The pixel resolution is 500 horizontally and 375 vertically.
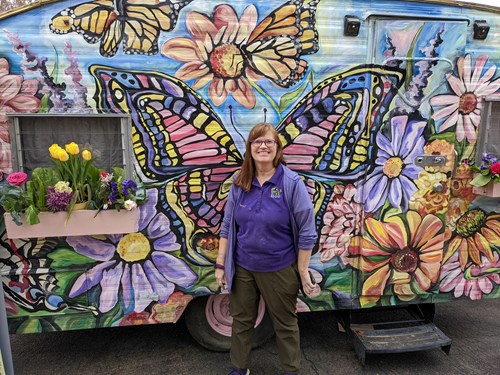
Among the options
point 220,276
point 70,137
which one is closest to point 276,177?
point 220,276

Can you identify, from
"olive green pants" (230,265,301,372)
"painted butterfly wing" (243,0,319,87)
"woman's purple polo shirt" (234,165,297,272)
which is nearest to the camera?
"woman's purple polo shirt" (234,165,297,272)

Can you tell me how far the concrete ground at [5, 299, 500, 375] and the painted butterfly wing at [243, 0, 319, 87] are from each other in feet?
7.47

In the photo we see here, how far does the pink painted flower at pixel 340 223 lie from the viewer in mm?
2871

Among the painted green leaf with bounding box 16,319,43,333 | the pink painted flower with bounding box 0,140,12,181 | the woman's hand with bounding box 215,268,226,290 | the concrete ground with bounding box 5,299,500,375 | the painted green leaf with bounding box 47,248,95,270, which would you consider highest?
the pink painted flower with bounding box 0,140,12,181

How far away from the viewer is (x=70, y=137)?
2.60 meters

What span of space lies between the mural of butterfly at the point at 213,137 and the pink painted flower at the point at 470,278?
118cm

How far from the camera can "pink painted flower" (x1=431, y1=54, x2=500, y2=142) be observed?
2.83m

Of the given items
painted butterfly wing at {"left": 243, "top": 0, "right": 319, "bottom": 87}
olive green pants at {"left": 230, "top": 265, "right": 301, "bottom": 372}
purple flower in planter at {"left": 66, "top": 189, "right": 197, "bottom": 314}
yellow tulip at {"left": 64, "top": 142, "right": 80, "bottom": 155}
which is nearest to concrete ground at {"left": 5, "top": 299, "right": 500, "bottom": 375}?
olive green pants at {"left": 230, "top": 265, "right": 301, "bottom": 372}

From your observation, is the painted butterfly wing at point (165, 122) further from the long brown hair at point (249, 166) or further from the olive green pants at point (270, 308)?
the olive green pants at point (270, 308)

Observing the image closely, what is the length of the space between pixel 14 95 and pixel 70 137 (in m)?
0.42

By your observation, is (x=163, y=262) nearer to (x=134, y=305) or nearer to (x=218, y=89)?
(x=134, y=305)

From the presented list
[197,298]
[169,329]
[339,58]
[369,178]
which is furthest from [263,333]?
[339,58]

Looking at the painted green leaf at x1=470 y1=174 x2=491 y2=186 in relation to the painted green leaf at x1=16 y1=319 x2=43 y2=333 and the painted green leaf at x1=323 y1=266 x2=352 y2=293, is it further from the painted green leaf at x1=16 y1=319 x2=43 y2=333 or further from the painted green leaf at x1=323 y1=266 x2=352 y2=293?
the painted green leaf at x1=16 y1=319 x2=43 y2=333

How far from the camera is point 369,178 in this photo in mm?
2865
